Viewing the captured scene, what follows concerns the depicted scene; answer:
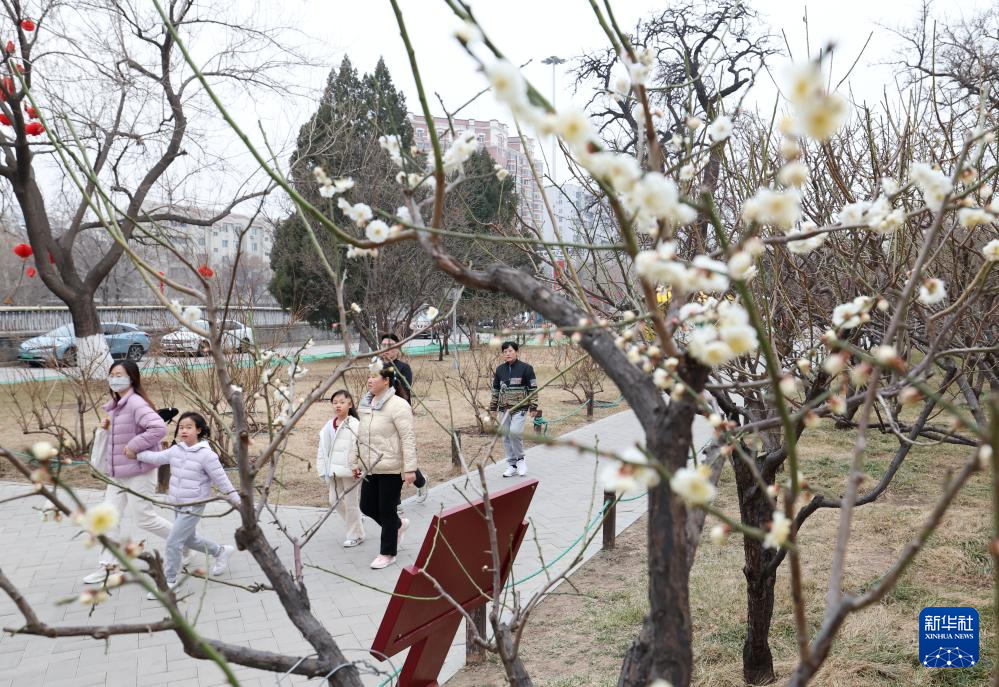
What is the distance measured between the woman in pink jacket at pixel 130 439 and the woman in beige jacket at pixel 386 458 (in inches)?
57.8

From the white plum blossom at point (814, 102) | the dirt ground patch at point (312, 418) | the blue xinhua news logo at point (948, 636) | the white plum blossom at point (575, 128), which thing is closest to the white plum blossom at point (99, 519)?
the white plum blossom at point (575, 128)

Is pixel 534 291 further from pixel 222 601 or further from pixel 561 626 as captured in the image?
pixel 222 601

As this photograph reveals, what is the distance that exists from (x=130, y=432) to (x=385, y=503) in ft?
6.30

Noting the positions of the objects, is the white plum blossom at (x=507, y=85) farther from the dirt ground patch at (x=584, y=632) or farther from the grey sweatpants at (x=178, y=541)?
the grey sweatpants at (x=178, y=541)

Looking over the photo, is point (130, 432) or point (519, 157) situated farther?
point (519, 157)

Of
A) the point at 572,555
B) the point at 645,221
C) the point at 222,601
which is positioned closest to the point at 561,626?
the point at 572,555

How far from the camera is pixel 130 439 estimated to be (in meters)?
5.30

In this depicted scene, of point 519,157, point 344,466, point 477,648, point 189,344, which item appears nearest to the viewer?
point 477,648

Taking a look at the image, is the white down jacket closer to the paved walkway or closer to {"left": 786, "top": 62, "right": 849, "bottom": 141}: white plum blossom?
the paved walkway

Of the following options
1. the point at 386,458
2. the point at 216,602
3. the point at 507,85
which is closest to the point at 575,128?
the point at 507,85

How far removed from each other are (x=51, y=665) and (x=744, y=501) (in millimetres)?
3832

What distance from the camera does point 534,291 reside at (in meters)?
1.40

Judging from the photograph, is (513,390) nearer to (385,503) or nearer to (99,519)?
(385,503)

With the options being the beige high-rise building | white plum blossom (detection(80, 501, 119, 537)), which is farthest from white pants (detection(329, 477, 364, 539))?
white plum blossom (detection(80, 501, 119, 537))
